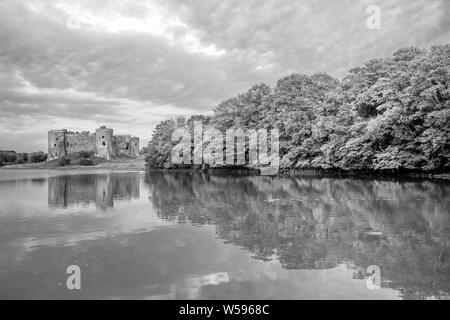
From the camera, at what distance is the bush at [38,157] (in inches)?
6305

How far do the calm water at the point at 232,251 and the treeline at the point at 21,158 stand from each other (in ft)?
505

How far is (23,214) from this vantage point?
808 inches

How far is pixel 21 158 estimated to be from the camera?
164125 mm

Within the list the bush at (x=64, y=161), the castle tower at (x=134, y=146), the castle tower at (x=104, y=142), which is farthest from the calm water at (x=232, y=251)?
the castle tower at (x=134, y=146)

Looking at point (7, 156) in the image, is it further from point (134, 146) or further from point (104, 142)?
point (134, 146)

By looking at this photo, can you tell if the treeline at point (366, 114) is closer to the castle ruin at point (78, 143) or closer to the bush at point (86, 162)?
the bush at point (86, 162)

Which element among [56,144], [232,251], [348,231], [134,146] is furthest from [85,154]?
[232,251]

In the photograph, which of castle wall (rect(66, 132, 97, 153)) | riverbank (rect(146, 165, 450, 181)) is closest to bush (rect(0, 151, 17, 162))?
castle wall (rect(66, 132, 97, 153))

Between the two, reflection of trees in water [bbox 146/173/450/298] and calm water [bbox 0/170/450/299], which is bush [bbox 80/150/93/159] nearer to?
reflection of trees in water [bbox 146/173/450/298]

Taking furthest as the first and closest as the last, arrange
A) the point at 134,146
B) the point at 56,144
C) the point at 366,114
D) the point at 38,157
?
the point at 134,146 < the point at 38,157 < the point at 56,144 < the point at 366,114

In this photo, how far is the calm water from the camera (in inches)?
343

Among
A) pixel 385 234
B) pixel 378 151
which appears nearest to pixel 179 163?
→ pixel 378 151

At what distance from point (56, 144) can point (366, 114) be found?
445 feet

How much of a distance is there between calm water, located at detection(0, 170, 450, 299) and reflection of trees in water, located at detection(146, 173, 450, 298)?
5 cm
